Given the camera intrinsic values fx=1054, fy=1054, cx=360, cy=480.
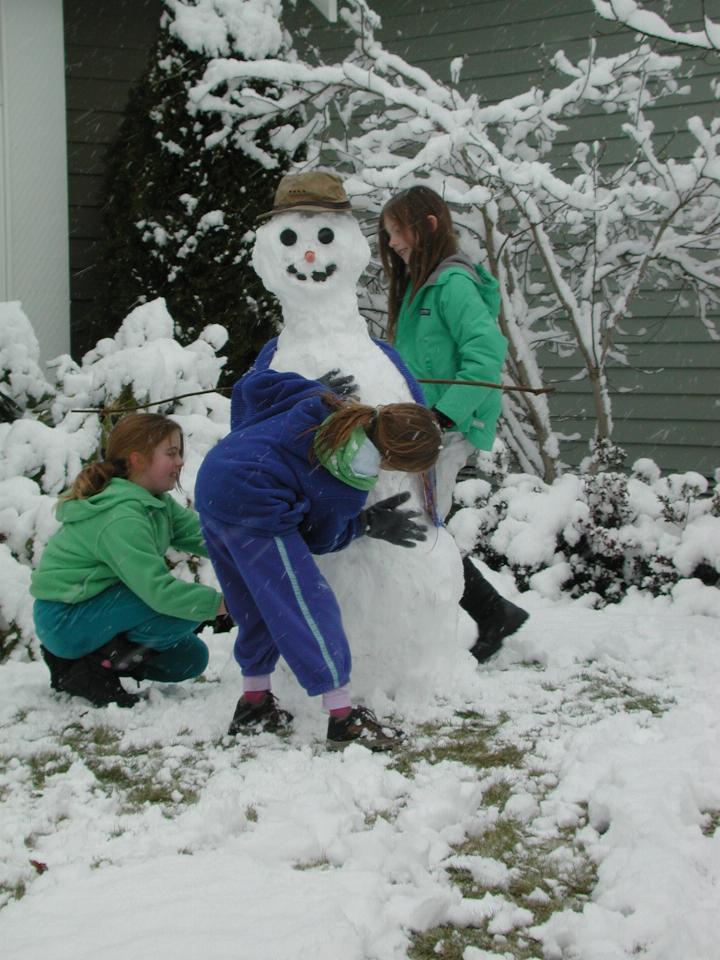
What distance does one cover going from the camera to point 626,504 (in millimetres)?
5066

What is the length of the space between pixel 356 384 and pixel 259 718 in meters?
0.99

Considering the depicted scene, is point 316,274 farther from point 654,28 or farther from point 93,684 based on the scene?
point 654,28

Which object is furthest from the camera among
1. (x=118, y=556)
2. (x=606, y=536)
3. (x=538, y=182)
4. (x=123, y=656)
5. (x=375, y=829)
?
(x=538, y=182)

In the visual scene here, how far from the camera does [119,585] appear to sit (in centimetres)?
337

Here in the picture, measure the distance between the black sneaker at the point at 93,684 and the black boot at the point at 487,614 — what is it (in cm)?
121

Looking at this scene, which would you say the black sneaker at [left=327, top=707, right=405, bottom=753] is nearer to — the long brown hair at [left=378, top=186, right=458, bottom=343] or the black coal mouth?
the black coal mouth

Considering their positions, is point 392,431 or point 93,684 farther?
point 93,684

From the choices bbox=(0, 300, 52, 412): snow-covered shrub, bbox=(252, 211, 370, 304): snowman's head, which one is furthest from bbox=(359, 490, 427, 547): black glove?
bbox=(0, 300, 52, 412): snow-covered shrub

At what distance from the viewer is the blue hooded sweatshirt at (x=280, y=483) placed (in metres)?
2.80

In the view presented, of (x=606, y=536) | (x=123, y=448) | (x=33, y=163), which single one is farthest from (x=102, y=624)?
(x=33, y=163)

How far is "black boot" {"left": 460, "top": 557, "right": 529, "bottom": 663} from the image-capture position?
147 inches

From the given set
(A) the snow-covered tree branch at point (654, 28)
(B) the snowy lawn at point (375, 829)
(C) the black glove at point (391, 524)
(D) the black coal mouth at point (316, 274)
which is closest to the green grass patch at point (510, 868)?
→ (B) the snowy lawn at point (375, 829)

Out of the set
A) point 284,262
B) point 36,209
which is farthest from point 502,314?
point 284,262

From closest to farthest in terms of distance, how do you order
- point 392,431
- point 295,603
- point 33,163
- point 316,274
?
point 392,431, point 295,603, point 316,274, point 33,163
